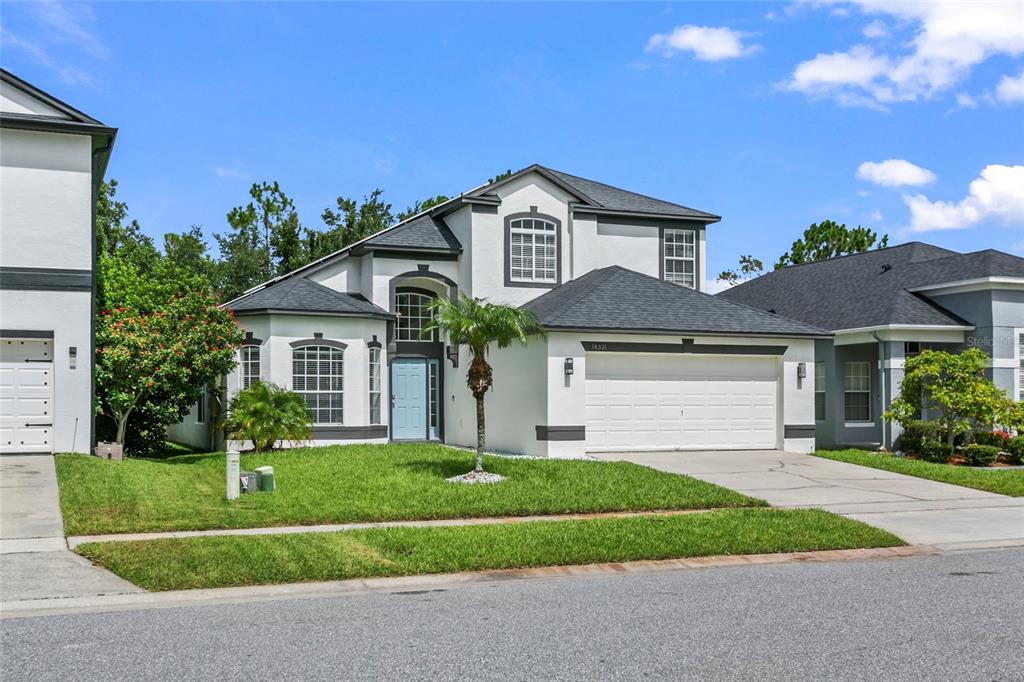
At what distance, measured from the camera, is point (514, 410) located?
74.8 ft

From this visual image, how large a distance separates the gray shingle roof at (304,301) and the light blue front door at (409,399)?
72.8 inches

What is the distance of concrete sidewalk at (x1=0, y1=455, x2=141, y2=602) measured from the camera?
923cm

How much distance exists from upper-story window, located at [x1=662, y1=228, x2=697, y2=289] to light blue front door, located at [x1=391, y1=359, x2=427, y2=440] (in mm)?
7678

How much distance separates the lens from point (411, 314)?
26.4 metres

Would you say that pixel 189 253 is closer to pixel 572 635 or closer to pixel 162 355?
pixel 162 355

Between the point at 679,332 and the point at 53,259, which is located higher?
the point at 53,259

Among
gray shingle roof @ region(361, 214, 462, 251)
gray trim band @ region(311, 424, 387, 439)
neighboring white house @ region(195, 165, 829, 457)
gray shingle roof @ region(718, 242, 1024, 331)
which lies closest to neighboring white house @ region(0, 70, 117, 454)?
neighboring white house @ region(195, 165, 829, 457)

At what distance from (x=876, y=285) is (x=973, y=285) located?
3511 mm

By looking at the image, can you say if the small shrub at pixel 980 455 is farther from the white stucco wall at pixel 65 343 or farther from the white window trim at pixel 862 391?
the white stucco wall at pixel 65 343

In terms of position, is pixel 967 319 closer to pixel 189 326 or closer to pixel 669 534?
pixel 669 534

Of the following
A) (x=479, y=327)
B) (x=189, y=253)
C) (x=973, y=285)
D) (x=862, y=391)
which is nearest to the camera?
(x=479, y=327)

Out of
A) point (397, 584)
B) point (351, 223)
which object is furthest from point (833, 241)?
point (397, 584)

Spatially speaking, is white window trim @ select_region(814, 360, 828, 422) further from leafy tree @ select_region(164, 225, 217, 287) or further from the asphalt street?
leafy tree @ select_region(164, 225, 217, 287)

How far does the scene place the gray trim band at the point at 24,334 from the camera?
19328 mm
